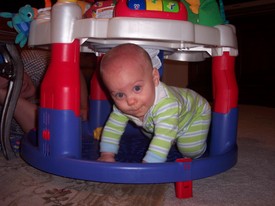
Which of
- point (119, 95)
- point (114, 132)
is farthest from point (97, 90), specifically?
point (119, 95)

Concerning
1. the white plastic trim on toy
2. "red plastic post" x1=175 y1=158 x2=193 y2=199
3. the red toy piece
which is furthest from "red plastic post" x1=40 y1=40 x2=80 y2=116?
"red plastic post" x1=175 y1=158 x2=193 y2=199

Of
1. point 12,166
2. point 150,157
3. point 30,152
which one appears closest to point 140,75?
point 150,157

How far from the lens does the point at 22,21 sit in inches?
34.1

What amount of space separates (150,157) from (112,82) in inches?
7.5

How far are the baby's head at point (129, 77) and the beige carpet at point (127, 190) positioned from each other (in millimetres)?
195

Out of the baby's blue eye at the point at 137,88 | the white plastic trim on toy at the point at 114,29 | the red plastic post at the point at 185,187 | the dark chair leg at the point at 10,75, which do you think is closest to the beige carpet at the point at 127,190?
the red plastic post at the point at 185,187

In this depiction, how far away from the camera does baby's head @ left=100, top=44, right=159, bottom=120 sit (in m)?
0.72

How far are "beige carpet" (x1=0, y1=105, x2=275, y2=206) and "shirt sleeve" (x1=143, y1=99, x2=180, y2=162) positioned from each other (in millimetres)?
78

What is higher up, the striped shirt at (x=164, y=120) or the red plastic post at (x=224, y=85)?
the red plastic post at (x=224, y=85)

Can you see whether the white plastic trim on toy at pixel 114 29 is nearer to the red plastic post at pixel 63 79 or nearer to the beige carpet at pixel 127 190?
the red plastic post at pixel 63 79

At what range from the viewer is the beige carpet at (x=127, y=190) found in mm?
674

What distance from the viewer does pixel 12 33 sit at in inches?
Answer: 34.9

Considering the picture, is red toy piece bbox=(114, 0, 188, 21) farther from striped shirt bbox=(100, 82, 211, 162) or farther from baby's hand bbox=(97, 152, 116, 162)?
baby's hand bbox=(97, 152, 116, 162)

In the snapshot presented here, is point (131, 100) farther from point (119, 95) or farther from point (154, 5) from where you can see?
point (154, 5)
